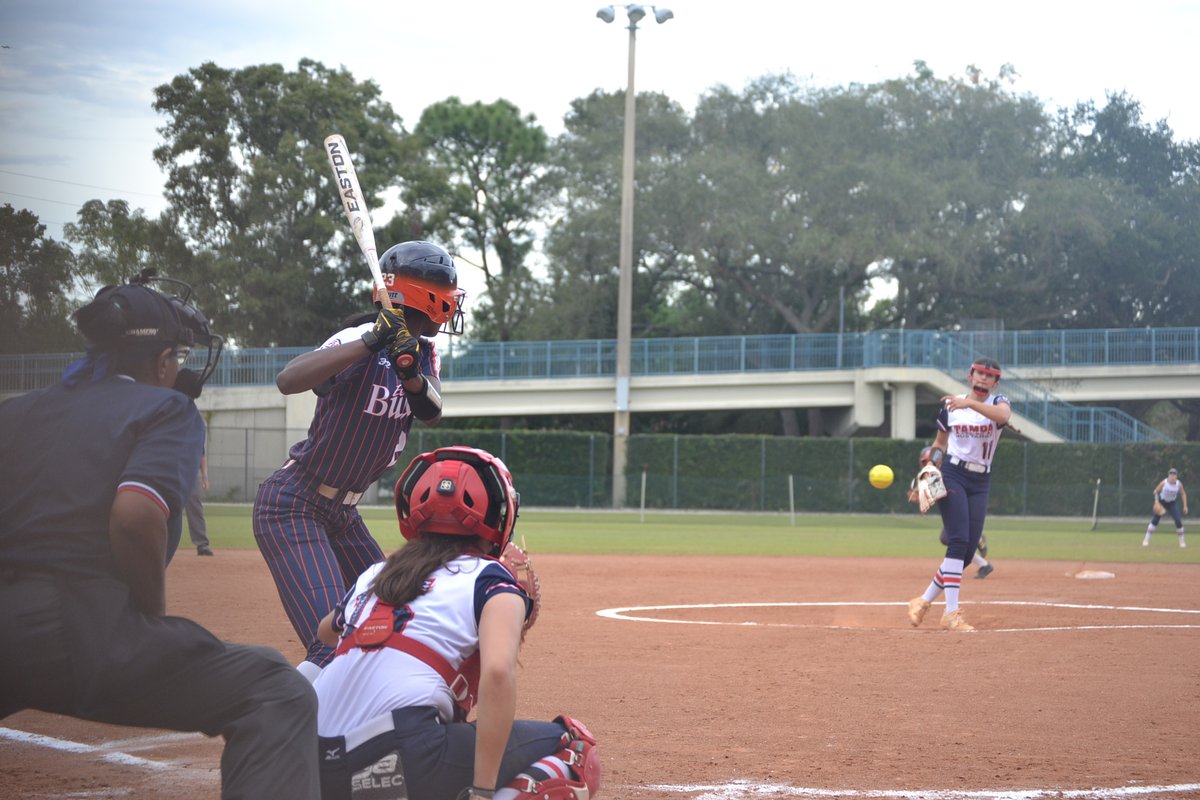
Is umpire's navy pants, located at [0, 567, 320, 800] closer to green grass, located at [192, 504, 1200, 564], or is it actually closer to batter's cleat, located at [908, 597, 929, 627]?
batter's cleat, located at [908, 597, 929, 627]

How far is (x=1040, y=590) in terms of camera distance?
602 inches

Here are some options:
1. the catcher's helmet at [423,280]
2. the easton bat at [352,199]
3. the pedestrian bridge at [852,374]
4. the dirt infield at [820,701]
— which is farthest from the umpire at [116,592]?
the pedestrian bridge at [852,374]

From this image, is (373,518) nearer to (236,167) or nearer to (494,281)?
(236,167)

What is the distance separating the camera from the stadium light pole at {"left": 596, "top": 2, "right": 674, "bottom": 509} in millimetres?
40312

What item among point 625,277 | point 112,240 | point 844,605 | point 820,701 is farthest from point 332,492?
point 625,277

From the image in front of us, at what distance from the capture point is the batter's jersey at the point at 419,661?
357cm

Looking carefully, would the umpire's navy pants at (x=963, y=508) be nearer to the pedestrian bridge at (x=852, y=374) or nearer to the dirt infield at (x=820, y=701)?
the dirt infield at (x=820, y=701)

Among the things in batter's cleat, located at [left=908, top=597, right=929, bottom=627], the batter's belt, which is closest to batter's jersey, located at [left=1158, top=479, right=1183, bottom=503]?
batter's cleat, located at [left=908, top=597, right=929, bottom=627]

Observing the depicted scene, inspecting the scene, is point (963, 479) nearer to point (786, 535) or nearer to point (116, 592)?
point (116, 592)

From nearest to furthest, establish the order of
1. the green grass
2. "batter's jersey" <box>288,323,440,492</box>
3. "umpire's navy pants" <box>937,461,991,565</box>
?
1. "batter's jersey" <box>288,323,440,492</box>
2. "umpire's navy pants" <box>937,461,991,565</box>
3. the green grass

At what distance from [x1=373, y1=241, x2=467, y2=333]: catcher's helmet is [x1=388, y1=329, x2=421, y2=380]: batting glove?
0.33 m

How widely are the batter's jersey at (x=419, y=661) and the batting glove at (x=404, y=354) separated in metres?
1.45

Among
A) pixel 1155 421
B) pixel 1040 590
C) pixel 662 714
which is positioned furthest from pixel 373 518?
pixel 1155 421

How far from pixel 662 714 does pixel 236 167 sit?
944 inches
